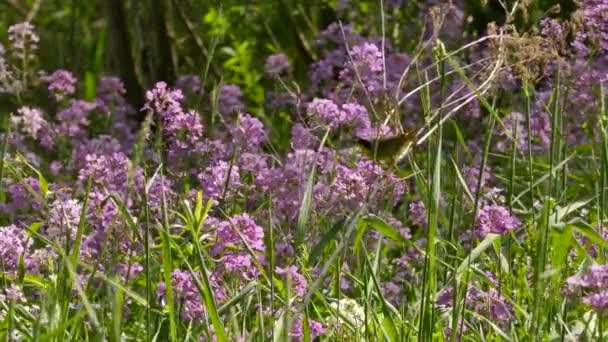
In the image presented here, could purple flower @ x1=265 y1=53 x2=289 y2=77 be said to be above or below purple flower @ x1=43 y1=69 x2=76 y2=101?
below

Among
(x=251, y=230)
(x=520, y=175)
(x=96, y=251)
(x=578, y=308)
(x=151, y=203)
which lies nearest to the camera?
(x=578, y=308)

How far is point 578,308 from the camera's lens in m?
2.52

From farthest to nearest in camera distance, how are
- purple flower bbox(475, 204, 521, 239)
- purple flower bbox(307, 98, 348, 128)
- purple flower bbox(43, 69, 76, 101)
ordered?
purple flower bbox(43, 69, 76, 101), purple flower bbox(307, 98, 348, 128), purple flower bbox(475, 204, 521, 239)

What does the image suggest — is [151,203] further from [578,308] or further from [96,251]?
[578,308]

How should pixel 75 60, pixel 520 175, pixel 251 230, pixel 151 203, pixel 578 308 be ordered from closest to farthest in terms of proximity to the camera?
1. pixel 578 308
2. pixel 251 230
3. pixel 151 203
4. pixel 520 175
5. pixel 75 60

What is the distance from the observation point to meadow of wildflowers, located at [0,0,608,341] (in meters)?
2.13

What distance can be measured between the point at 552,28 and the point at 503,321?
26.0 inches

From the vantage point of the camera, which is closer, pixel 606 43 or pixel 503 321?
pixel 503 321

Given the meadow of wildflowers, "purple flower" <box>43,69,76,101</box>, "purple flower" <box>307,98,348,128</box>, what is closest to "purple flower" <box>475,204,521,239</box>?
the meadow of wildflowers

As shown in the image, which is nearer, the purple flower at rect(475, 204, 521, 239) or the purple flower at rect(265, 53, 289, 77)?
the purple flower at rect(475, 204, 521, 239)

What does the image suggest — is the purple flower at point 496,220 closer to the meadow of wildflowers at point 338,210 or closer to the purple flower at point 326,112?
Answer: the meadow of wildflowers at point 338,210

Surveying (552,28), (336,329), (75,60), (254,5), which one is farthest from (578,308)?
(75,60)

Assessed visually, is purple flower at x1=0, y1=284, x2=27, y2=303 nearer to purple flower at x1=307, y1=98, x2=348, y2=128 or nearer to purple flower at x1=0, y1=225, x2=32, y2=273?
purple flower at x1=0, y1=225, x2=32, y2=273

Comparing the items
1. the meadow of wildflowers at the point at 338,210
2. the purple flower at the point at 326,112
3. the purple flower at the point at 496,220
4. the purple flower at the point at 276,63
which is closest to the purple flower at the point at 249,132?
the meadow of wildflowers at the point at 338,210
